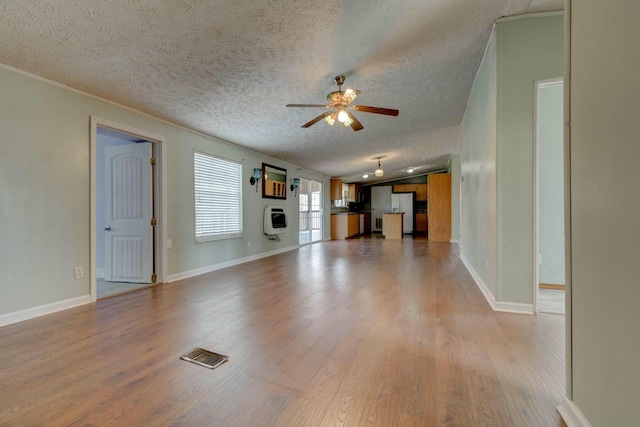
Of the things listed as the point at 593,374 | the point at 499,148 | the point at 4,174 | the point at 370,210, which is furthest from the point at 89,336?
the point at 370,210

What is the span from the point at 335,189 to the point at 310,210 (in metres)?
1.84

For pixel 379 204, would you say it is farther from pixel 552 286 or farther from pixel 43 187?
pixel 43 187

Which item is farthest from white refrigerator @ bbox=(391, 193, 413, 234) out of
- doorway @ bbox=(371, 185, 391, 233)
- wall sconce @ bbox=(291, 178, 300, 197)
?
wall sconce @ bbox=(291, 178, 300, 197)

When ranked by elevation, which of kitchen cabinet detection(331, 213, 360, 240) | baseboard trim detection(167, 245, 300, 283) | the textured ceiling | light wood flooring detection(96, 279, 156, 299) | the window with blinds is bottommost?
light wood flooring detection(96, 279, 156, 299)

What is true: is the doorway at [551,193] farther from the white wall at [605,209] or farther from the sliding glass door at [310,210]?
the sliding glass door at [310,210]

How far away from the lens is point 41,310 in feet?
9.30

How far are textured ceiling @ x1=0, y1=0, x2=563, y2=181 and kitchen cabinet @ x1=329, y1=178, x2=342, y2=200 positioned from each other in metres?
6.27

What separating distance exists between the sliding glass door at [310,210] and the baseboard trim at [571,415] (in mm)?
7343

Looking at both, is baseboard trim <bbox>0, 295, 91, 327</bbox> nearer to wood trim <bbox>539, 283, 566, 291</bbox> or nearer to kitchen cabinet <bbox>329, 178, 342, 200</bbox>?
wood trim <bbox>539, 283, 566, 291</bbox>

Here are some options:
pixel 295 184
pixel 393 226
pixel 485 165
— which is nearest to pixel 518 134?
pixel 485 165

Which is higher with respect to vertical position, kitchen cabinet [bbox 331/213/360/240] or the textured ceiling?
the textured ceiling

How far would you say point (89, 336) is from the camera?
2.35 metres

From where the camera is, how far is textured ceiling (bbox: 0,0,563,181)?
206 cm

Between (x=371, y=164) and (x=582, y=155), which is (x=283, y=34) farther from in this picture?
(x=371, y=164)
